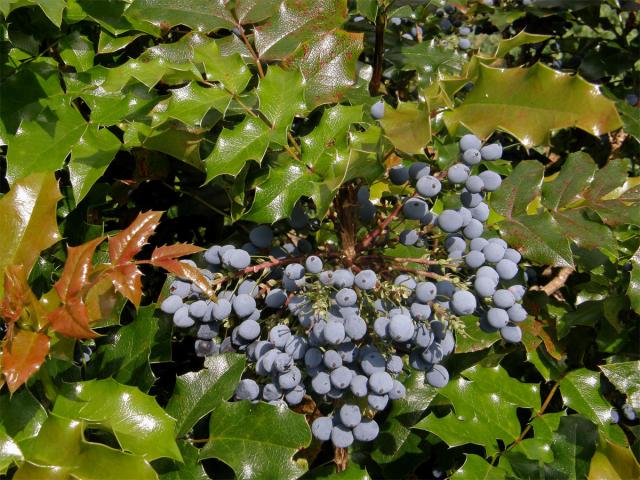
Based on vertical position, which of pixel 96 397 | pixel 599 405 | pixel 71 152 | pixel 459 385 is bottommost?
pixel 599 405

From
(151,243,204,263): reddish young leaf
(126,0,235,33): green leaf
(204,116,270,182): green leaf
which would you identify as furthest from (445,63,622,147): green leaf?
(126,0,235,33): green leaf

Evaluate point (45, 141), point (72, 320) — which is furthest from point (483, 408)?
point (45, 141)

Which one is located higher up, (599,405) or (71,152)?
(71,152)

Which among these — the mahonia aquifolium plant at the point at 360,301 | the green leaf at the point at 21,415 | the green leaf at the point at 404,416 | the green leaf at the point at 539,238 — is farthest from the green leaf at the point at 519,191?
the green leaf at the point at 21,415

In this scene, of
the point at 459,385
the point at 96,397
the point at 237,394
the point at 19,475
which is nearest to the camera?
the point at 19,475

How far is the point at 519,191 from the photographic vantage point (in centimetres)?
126

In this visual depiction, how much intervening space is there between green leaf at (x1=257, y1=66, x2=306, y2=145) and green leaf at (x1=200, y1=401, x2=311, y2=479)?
1.59ft

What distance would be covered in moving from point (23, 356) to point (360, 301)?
1.76 feet

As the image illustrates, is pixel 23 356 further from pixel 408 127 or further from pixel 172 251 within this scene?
pixel 408 127

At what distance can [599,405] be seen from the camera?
1340 millimetres

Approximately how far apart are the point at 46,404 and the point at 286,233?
54cm

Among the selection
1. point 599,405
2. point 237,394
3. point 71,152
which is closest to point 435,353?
point 237,394

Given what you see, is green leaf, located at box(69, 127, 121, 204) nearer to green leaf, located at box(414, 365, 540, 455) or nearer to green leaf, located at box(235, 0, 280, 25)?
green leaf, located at box(235, 0, 280, 25)

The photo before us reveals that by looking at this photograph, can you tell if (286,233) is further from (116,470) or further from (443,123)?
(116,470)
